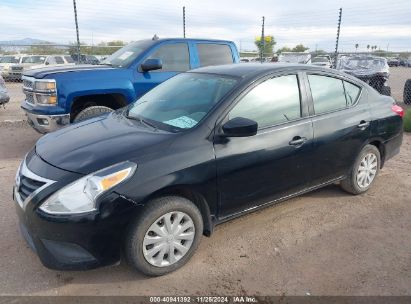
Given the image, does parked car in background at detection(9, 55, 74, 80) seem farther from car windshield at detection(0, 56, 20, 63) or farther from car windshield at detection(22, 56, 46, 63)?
car windshield at detection(0, 56, 20, 63)

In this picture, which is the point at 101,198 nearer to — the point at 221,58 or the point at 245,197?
the point at 245,197

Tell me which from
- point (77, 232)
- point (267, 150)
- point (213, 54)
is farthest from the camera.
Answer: point (213, 54)

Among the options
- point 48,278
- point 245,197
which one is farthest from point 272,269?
point 48,278

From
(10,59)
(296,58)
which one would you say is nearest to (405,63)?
(296,58)

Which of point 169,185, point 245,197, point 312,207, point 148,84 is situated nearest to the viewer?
point 169,185

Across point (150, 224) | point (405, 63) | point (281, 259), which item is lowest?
point (405, 63)

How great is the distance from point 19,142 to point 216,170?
5.20 metres

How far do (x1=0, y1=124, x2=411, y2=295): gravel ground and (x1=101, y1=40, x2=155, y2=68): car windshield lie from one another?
10.0ft

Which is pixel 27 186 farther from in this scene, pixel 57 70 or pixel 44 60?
pixel 44 60

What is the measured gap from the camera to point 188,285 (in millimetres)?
2881

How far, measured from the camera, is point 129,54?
6.57m

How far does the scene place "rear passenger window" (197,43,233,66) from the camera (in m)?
6.95

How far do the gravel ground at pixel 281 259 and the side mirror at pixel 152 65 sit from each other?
2928 mm

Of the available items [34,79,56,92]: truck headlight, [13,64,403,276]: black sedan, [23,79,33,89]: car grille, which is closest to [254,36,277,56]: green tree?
[23,79,33,89]: car grille
